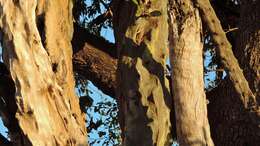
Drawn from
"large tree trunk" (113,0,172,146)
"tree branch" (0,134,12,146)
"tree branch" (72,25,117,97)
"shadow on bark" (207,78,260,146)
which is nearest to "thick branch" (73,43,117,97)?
"tree branch" (72,25,117,97)

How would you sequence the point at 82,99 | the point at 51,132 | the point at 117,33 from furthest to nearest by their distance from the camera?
the point at 82,99
the point at 117,33
the point at 51,132

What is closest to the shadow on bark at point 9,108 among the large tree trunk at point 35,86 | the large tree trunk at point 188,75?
the large tree trunk at point 35,86

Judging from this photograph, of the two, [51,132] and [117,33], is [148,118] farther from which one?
[117,33]

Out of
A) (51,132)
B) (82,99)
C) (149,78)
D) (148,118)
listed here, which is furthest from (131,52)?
(82,99)

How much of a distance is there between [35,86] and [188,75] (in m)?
0.60

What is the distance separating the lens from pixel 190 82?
2.52 m

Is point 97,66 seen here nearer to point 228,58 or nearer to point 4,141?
point 4,141

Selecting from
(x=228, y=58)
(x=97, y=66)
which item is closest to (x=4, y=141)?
(x=97, y=66)

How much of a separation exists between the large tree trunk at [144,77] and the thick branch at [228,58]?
0.68 ft

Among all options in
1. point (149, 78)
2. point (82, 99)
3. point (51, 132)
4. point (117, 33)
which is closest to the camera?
point (51, 132)

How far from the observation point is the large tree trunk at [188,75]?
8.10ft

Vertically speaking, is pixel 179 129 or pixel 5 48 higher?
pixel 5 48

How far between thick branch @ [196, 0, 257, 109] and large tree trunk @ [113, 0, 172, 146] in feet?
0.68

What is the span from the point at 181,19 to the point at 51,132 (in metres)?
0.72
